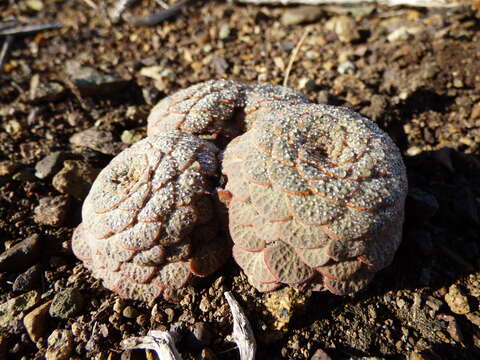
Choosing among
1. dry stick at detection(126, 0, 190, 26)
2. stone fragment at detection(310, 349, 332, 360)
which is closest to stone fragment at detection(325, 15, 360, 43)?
dry stick at detection(126, 0, 190, 26)

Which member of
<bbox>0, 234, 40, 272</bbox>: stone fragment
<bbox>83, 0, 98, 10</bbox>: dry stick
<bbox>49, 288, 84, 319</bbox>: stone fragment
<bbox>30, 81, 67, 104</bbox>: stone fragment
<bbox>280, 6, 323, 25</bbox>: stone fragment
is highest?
<bbox>83, 0, 98, 10</bbox>: dry stick

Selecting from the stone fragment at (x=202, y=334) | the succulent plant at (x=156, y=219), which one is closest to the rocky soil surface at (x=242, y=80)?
the stone fragment at (x=202, y=334)

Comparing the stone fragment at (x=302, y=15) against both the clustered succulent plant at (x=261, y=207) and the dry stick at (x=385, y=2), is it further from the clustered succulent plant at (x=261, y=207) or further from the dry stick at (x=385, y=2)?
the clustered succulent plant at (x=261, y=207)

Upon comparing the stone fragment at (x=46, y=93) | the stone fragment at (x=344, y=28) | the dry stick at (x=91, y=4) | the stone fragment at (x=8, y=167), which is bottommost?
the stone fragment at (x=8, y=167)

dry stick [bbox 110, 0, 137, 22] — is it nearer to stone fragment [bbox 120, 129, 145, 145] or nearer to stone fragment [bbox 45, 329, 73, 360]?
stone fragment [bbox 120, 129, 145, 145]

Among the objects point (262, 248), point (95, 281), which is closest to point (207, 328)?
point (262, 248)

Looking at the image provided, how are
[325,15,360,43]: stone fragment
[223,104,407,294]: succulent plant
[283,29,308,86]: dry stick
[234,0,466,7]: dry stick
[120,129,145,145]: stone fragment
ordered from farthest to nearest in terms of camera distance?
[234,0,466,7]: dry stick → [325,15,360,43]: stone fragment → [283,29,308,86]: dry stick → [120,129,145,145]: stone fragment → [223,104,407,294]: succulent plant

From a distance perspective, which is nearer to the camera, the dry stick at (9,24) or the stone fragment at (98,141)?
the stone fragment at (98,141)

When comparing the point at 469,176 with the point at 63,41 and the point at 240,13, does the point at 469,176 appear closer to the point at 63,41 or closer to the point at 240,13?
the point at 240,13
